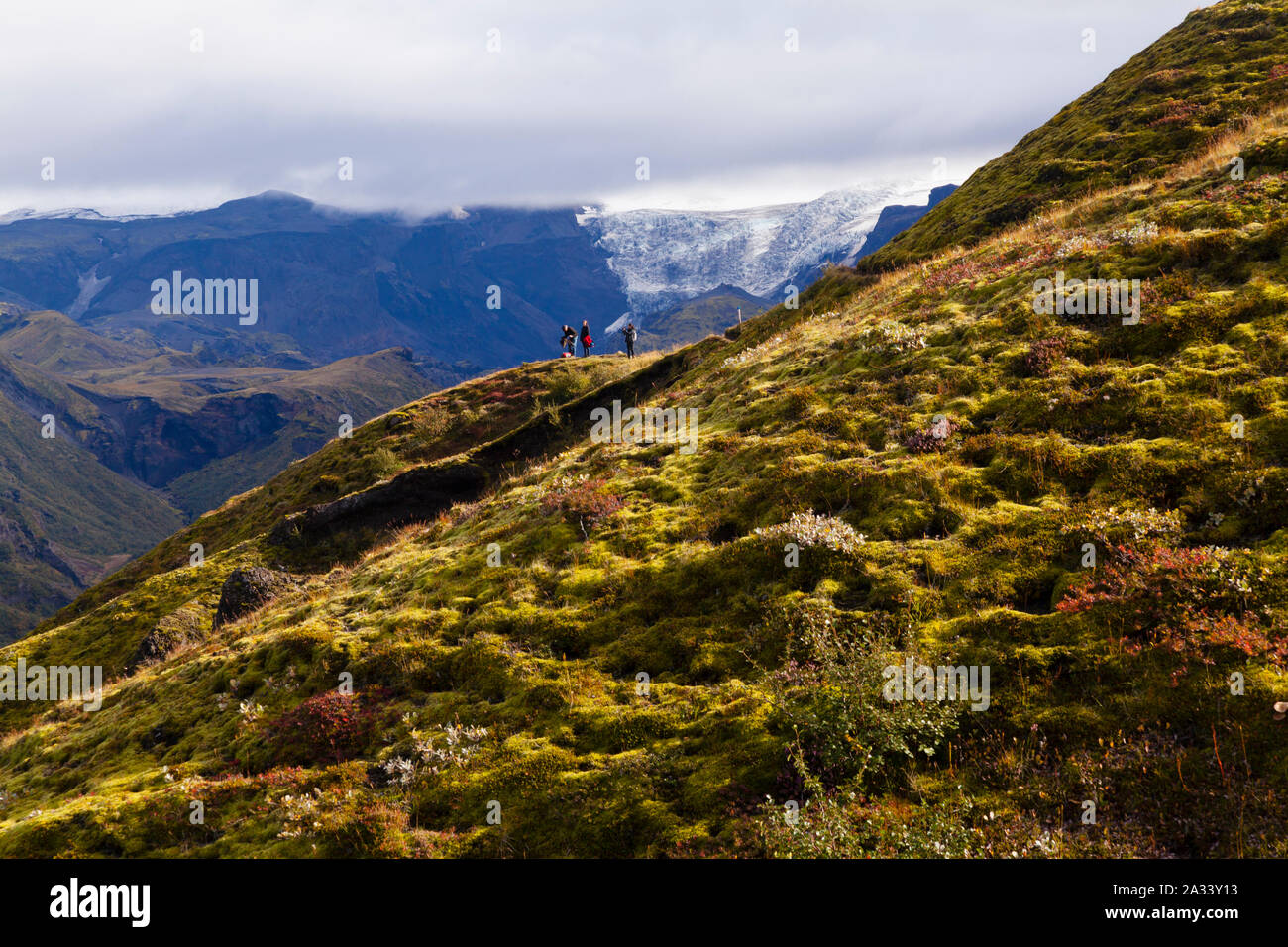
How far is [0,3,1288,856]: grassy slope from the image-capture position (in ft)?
27.6

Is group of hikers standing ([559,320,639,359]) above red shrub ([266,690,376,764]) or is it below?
above

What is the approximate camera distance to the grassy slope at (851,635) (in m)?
8.41

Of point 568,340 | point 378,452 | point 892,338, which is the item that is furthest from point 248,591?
point 568,340

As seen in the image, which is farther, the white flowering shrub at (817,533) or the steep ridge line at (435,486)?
the steep ridge line at (435,486)

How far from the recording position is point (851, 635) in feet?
36.9

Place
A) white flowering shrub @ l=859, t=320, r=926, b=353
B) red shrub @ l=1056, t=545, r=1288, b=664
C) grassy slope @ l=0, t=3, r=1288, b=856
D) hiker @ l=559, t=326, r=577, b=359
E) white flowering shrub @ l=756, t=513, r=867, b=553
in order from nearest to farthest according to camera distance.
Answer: grassy slope @ l=0, t=3, r=1288, b=856 < red shrub @ l=1056, t=545, r=1288, b=664 < white flowering shrub @ l=756, t=513, r=867, b=553 < white flowering shrub @ l=859, t=320, r=926, b=353 < hiker @ l=559, t=326, r=577, b=359

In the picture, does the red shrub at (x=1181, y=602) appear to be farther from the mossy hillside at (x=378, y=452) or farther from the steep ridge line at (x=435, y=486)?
the mossy hillside at (x=378, y=452)

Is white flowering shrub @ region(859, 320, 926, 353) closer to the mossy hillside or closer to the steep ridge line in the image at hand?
the steep ridge line

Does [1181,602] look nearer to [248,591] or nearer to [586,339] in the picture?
[248,591]

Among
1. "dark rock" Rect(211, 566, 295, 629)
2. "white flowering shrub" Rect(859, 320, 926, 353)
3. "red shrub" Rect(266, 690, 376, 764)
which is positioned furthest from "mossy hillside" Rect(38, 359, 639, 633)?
"red shrub" Rect(266, 690, 376, 764)

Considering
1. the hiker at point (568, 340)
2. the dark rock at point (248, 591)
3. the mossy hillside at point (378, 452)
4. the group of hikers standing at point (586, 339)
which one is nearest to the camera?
the dark rock at point (248, 591)

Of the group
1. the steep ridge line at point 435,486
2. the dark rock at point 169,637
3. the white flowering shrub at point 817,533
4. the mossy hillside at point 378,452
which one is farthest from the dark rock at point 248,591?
the white flowering shrub at point 817,533

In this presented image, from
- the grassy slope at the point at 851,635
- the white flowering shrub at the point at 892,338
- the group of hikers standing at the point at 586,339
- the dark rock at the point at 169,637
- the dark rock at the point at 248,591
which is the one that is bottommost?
the dark rock at the point at 169,637

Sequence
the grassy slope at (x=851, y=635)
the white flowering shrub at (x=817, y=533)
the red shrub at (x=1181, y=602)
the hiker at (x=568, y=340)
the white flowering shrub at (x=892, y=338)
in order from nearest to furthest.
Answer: the grassy slope at (x=851, y=635)
the red shrub at (x=1181, y=602)
the white flowering shrub at (x=817, y=533)
the white flowering shrub at (x=892, y=338)
the hiker at (x=568, y=340)
